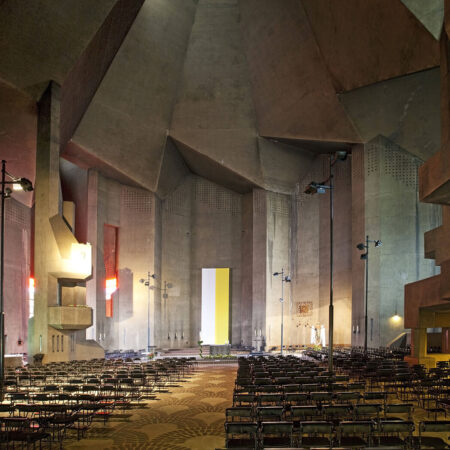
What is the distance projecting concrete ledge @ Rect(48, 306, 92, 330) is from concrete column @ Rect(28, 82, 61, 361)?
0.32m

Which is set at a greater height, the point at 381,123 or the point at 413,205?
the point at 381,123

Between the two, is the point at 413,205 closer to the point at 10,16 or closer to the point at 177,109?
the point at 177,109

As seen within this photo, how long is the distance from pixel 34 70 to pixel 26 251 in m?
14.3

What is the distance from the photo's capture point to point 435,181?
30.8 ft

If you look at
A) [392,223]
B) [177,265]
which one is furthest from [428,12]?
[177,265]

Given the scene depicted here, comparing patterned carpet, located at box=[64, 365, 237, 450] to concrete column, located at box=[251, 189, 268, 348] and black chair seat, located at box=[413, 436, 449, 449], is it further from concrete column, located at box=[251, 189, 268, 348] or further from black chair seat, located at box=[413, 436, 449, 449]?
concrete column, located at box=[251, 189, 268, 348]

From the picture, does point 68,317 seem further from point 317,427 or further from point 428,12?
point 428,12

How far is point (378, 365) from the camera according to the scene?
1714cm

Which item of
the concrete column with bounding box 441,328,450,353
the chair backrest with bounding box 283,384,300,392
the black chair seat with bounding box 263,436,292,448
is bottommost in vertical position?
the concrete column with bounding box 441,328,450,353

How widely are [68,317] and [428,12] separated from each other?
2135 cm

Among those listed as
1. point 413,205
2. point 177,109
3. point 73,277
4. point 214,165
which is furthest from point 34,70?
point 413,205

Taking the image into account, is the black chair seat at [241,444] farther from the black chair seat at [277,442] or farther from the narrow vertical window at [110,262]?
the narrow vertical window at [110,262]

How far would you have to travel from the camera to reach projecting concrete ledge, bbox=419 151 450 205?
907cm

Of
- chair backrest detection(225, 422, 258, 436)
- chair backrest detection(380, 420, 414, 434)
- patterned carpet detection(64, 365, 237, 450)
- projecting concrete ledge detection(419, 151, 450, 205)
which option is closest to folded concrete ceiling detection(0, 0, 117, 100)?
patterned carpet detection(64, 365, 237, 450)
